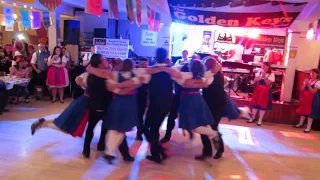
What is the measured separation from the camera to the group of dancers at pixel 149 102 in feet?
11.7

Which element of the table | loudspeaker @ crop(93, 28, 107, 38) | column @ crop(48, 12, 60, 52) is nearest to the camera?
the table

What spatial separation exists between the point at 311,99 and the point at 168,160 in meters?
3.71

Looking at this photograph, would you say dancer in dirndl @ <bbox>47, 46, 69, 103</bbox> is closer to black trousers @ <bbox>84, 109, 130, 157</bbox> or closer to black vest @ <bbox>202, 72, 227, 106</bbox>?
black trousers @ <bbox>84, 109, 130, 157</bbox>

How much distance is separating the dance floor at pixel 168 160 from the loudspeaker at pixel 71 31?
3.76 meters

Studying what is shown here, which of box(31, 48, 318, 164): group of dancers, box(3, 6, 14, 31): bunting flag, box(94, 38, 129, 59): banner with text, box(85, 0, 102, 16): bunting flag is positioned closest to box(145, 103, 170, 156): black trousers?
box(31, 48, 318, 164): group of dancers

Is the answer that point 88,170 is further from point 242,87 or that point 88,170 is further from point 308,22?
point 242,87

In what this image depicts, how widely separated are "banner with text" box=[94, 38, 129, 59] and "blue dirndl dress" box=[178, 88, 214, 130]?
7.57ft

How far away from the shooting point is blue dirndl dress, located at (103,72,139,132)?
11.6 feet

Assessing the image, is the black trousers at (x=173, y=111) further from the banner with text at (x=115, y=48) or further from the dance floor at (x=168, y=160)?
the banner with text at (x=115, y=48)

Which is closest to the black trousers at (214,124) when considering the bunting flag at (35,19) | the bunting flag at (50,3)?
the bunting flag at (50,3)

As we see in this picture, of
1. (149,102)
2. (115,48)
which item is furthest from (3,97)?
(149,102)

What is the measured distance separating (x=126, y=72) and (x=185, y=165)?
1.54 metres

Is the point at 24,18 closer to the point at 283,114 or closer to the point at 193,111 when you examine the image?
the point at 193,111

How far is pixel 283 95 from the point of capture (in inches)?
283
